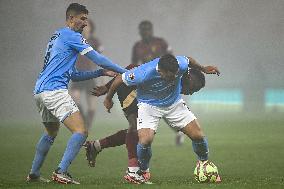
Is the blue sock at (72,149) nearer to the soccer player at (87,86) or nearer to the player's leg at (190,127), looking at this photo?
the player's leg at (190,127)

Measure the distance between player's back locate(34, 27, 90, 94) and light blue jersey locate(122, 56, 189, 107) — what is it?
0.59m

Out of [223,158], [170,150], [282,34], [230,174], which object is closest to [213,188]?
[230,174]

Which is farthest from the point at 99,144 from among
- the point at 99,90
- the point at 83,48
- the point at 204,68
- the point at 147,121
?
the point at 204,68

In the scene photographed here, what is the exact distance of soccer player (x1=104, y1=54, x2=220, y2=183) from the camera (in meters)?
7.37

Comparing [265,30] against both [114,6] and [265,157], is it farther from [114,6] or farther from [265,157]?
[265,157]

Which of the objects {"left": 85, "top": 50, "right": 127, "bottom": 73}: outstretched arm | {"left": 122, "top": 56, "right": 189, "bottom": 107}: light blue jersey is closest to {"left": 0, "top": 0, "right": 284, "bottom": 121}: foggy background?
{"left": 122, "top": 56, "right": 189, "bottom": 107}: light blue jersey

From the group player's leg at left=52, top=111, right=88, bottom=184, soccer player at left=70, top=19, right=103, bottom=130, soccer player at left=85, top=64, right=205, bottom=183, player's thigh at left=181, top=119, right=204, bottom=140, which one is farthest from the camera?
soccer player at left=70, top=19, right=103, bottom=130

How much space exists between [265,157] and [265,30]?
27409 millimetres

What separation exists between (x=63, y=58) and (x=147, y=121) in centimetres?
111

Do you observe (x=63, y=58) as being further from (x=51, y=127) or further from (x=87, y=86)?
(x=87, y=86)

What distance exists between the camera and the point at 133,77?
289 inches

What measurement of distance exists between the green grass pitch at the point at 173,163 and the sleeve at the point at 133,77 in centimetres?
105

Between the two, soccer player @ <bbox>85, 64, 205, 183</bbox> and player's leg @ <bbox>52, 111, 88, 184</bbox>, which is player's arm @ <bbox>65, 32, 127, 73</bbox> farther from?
soccer player @ <bbox>85, 64, 205, 183</bbox>

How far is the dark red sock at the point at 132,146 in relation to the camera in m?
7.77
